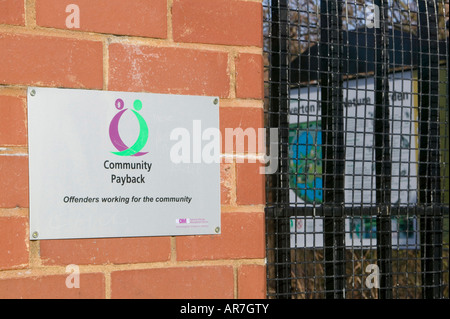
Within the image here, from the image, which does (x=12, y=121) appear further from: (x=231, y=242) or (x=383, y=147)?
(x=383, y=147)

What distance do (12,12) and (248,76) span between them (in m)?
0.46

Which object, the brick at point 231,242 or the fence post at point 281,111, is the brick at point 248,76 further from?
the fence post at point 281,111

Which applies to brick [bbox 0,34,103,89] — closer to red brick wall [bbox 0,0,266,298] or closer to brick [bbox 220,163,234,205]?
red brick wall [bbox 0,0,266,298]

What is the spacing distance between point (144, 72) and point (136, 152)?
0.49 ft

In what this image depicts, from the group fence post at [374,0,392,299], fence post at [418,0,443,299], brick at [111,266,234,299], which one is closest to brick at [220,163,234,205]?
brick at [111,266,234,299]

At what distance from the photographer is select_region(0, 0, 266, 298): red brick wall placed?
117 centimetres

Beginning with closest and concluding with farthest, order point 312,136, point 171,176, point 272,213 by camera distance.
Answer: point 171,176
point 272,213
point 312,136

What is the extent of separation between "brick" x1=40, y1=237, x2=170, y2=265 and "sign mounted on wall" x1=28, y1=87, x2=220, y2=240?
0.01 meters

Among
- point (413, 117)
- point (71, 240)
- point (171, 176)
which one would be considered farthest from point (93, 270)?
point (413, 117)

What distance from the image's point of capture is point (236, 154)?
132 cm

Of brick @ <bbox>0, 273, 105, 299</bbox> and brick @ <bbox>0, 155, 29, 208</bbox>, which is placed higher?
brick @ <bbox>0, 155, 29, 208</bbox>

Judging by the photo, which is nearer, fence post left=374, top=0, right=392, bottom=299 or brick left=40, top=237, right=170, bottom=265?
brick left=40, top=237, right=170, bottom=265

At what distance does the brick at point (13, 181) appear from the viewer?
1160 mm
